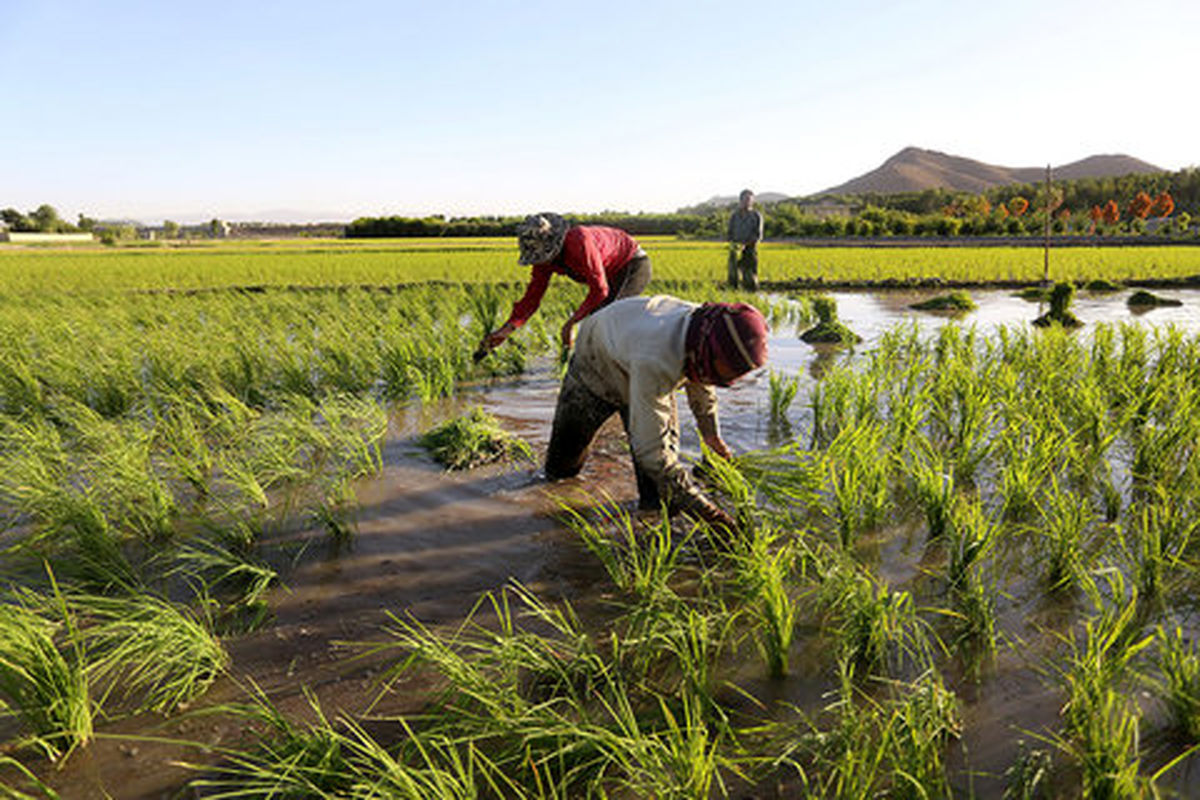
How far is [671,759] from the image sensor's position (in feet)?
4.06

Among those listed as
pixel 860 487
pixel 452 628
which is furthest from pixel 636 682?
pixel 860 487

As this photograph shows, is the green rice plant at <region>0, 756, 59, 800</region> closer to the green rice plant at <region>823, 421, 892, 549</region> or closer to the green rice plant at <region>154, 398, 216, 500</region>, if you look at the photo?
the green rice plant at <region>154, 398, 216, 500</region>

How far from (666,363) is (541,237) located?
136cm

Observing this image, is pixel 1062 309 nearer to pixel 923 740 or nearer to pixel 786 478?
pixel 786 478

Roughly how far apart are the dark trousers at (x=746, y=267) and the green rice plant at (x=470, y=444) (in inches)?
281

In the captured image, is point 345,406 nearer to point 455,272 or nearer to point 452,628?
point 452,628

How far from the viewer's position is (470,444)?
136 inches

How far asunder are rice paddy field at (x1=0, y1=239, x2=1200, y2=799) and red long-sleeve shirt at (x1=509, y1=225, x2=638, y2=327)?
77cm

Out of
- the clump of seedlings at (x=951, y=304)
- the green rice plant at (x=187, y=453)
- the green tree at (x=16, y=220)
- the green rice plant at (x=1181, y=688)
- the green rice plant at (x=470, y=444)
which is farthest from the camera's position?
the green tree at (x=16, y=220)

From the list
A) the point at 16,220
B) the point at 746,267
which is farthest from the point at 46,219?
the point at 746,267

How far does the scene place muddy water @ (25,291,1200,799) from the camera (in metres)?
1.50

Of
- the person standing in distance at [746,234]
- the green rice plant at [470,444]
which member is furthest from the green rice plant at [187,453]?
the person standing in distance at [746,234]

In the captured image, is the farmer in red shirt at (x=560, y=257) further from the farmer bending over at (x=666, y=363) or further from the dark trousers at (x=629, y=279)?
the farmer bending over at (x=666, y=363)

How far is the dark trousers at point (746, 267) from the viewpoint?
9883 millimetres
